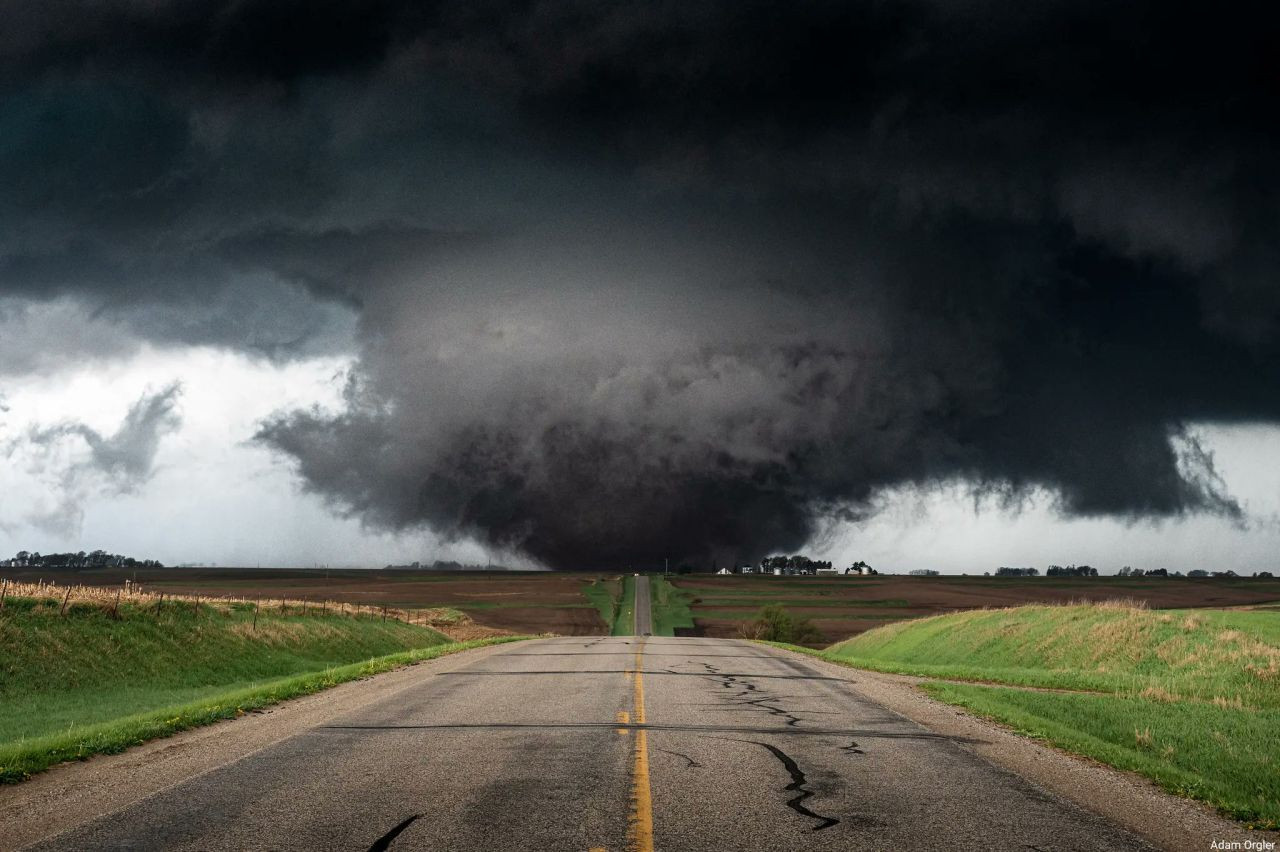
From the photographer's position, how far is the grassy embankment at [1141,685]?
12070 mm

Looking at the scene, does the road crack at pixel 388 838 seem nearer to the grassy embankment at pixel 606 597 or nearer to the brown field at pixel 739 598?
the brown field at pixel 739 598

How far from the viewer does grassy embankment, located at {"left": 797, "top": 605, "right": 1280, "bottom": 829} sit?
39.6 feet

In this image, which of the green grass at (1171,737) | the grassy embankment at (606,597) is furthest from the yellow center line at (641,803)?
the grassy embankment at (606,597)

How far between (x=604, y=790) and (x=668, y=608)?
133m

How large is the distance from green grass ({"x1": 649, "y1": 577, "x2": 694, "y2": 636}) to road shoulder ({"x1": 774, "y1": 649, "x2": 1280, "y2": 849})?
86.8 metres

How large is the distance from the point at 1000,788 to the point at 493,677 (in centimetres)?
1604

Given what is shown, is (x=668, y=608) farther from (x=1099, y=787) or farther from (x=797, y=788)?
(x=797, y=788)

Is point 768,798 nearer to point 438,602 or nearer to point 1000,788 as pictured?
point 1000,788

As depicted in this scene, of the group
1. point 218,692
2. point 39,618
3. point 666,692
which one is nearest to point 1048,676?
point 666,692

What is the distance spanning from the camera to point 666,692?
20.0 metres

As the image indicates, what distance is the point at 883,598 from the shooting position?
154 m

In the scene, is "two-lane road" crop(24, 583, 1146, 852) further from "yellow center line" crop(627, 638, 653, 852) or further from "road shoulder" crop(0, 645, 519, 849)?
"road shoulder" crop(0, 645, 519, 849)

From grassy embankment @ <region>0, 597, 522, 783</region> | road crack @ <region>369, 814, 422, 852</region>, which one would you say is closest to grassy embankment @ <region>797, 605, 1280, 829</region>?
road crack @ <region>369, 814, 422, 852</region>

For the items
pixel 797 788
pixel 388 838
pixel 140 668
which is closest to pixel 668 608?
pixel 140 668
